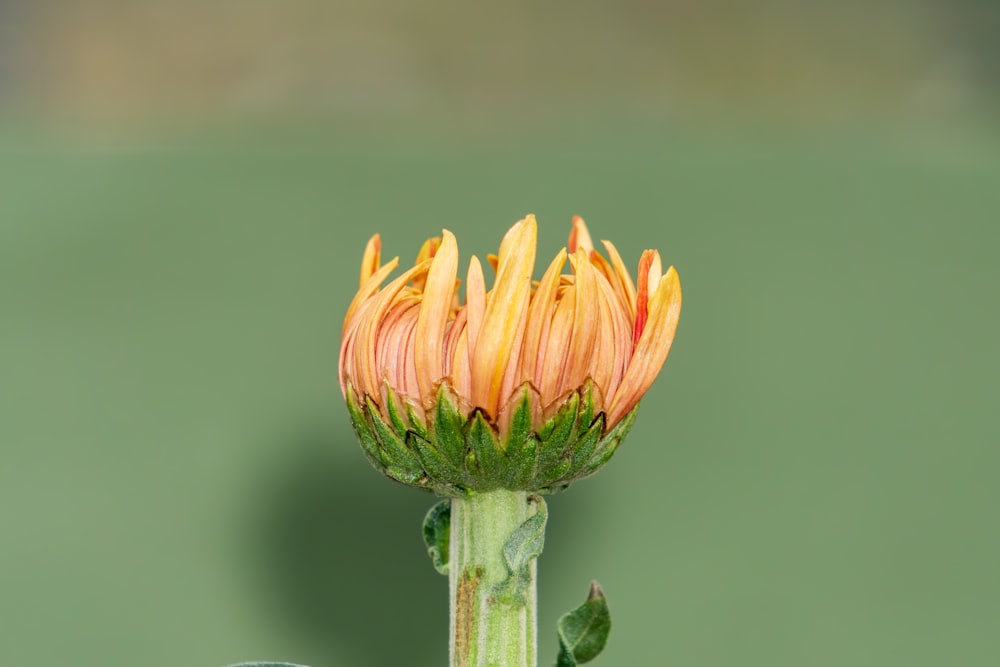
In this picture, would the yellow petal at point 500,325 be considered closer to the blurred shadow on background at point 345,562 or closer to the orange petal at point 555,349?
the orange petal at point 555,349

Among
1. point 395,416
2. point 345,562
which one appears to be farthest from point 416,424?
point 345,562

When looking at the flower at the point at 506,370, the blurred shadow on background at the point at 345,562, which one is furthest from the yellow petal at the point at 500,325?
the blurred shadow on background at the point at 345,562

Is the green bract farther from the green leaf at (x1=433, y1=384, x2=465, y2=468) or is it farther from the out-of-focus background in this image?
the out-of-focus background

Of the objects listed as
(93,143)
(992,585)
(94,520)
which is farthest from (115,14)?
(992,585)

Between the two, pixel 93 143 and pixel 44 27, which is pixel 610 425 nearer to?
pixel 93 143

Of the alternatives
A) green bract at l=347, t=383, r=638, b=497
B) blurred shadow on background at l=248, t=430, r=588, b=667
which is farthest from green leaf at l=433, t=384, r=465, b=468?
→ blurred shadow on background at l=248, t=430, r=588, b=667
